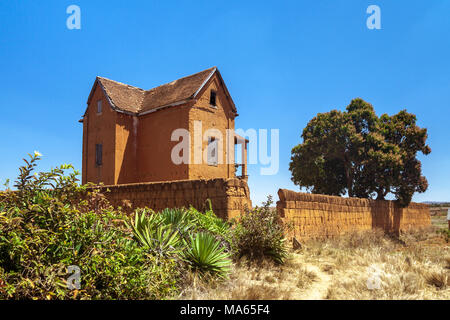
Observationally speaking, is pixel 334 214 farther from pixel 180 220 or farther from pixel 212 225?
pixel 180 220

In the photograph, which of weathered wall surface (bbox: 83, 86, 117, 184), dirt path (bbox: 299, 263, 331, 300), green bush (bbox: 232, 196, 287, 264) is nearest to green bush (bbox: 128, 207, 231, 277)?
green bush (bbox: 232, 196, 287, 264)

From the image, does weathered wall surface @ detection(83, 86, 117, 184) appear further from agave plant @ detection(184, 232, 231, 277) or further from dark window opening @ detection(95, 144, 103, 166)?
agave plant @ detection(184, 232, 231, 277)

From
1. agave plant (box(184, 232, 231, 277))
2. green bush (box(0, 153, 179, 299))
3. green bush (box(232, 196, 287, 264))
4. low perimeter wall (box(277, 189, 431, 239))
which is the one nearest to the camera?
green bush (box(0, 153, 179, 299))

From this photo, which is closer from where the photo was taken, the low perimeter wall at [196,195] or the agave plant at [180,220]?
the agave plant at [180,220]

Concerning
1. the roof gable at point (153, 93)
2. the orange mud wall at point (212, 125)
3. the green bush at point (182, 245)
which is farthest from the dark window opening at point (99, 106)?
the green bush at point (182, 245)

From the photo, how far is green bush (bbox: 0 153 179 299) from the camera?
172 inches

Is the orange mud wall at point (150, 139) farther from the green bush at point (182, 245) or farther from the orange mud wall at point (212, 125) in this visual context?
the green bush at point (182, 245)

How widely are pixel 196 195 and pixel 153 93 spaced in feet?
46.8

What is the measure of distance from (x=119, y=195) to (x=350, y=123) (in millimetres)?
18346

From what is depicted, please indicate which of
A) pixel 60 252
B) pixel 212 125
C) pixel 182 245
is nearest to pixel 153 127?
pixel 212 125

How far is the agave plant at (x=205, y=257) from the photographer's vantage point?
6.37 m

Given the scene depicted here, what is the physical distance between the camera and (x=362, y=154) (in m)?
24.8

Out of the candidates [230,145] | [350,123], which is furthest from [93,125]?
[350,123]

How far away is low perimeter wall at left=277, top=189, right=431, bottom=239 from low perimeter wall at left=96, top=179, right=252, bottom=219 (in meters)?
1.69
